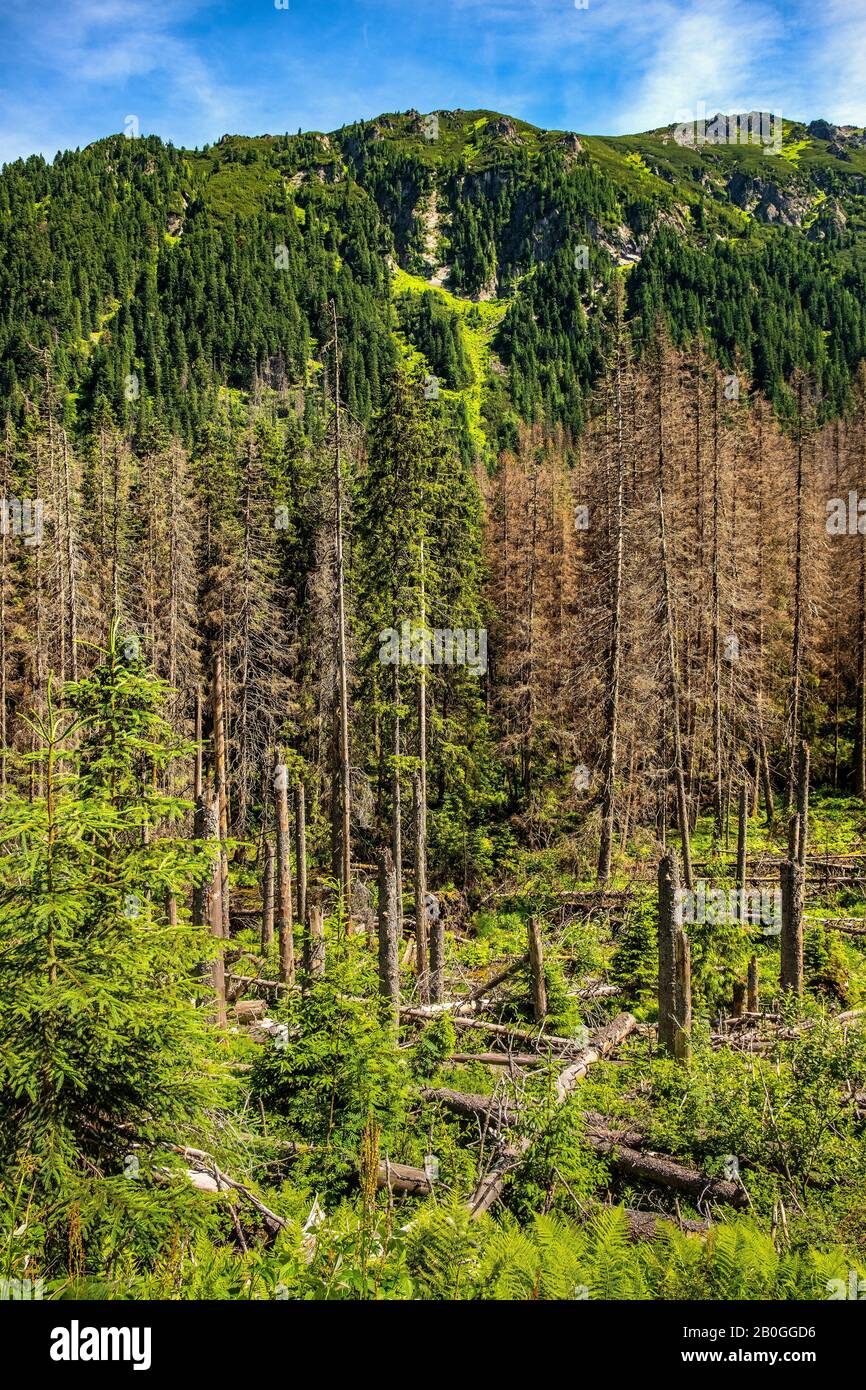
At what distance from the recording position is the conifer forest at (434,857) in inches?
212

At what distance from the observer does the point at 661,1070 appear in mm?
11688

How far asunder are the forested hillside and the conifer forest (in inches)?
2.9

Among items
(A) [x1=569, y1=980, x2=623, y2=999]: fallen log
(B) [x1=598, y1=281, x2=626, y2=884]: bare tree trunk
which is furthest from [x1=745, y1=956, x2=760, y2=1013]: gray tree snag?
(B) [x1=598, y1=281, x2=626, y2=884]: bare tree trunk

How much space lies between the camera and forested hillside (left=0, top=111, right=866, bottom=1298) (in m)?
5.41

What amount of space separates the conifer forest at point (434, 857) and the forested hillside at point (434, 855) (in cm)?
7

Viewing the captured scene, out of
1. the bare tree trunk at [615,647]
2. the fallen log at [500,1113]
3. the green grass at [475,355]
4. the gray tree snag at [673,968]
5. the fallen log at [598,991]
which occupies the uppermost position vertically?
the green grass at [475,355]

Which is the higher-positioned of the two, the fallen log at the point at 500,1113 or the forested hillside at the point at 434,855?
the forested hillside at the point at 434,855

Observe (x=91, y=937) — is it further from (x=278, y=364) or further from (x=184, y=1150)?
(x=278, y=364)

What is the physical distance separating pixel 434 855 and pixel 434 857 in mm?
80

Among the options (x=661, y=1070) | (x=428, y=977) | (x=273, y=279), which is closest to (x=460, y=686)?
(x=428, y=977)

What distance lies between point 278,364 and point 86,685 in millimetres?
153818

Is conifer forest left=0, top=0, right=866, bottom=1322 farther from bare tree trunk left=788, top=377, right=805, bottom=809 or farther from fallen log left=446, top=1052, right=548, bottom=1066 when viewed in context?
bare tree trunk left=788, top=377, right=805, bottom=809

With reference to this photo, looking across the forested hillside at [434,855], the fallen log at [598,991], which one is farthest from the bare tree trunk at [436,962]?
the fallen log at [598,991]

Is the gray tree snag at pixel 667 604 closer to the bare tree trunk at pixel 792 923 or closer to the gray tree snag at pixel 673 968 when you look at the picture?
the bare tree trunk at pixel 792 923
